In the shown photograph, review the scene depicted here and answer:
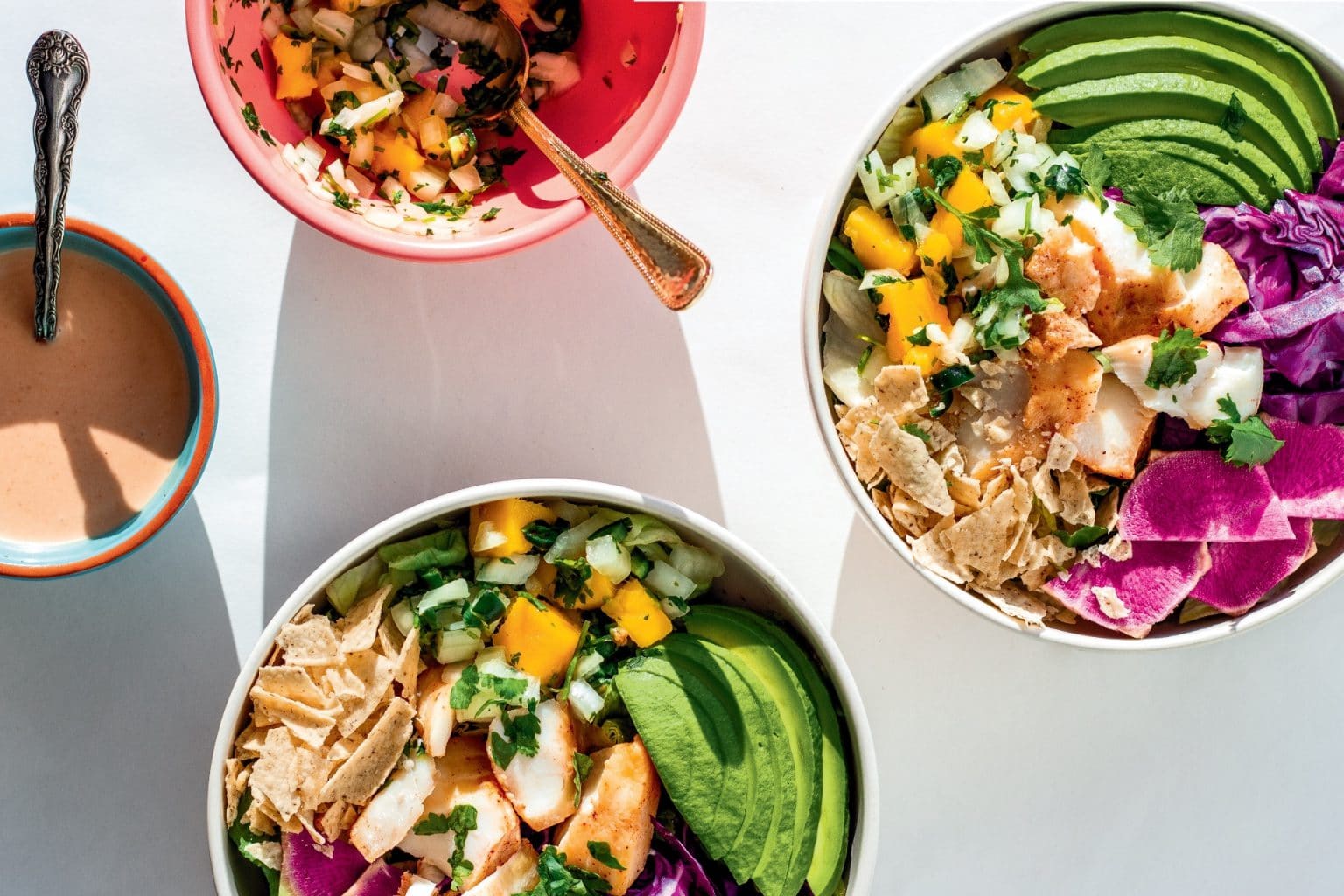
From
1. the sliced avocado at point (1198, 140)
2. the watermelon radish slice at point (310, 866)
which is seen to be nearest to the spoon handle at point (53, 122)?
the watermelon radish slice at point (310, 866)

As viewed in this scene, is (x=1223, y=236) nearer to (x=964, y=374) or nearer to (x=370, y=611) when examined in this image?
(x=964, y=374)

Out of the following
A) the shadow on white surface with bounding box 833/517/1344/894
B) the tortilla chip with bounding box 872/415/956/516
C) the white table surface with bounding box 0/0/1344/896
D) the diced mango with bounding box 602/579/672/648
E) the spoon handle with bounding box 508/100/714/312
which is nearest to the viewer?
the spoon handle with bounding box 508/100/714/312

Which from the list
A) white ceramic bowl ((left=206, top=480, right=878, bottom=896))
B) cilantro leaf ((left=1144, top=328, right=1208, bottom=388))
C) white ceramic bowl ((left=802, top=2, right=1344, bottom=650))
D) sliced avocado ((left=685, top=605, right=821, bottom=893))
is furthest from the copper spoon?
cilantro leaf ((left=1144, top=328, right=1208, bottom=388))

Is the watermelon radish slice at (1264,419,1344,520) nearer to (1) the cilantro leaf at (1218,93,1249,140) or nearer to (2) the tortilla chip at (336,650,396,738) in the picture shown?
(1) the cilantro leaf at (1218,93,1249,140)

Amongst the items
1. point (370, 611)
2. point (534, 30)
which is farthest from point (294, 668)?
point (534, 30)

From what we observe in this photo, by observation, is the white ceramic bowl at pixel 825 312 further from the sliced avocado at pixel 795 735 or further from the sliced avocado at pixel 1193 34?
the sliced avocado at pixel 795 735

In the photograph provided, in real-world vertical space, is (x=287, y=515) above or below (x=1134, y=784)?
above
